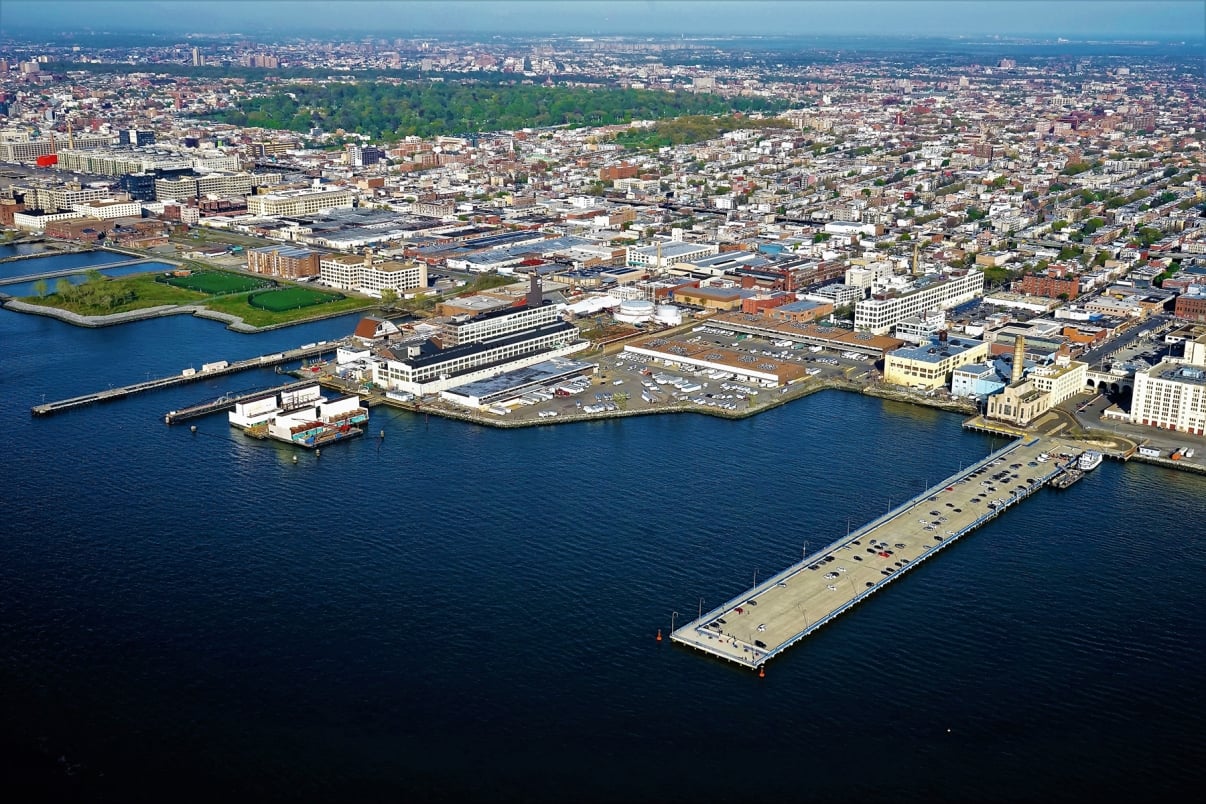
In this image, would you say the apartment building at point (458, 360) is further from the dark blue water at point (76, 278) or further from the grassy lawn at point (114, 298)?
the dark blue water at point (76, 278)

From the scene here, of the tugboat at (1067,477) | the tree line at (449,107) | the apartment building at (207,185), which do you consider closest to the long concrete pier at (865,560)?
the tugboat at (1067,477)

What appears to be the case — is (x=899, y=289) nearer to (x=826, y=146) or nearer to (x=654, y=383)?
(x=654, y=383)

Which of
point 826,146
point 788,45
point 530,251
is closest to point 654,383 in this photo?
point 530,251

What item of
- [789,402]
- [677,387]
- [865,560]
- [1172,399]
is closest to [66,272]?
[677,387]

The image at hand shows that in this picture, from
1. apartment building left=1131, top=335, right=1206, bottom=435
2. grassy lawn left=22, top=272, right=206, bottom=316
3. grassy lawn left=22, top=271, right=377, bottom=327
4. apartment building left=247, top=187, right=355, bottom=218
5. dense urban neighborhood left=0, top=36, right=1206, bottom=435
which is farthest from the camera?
apartment building left=247, top=187, right=355, bottom=218

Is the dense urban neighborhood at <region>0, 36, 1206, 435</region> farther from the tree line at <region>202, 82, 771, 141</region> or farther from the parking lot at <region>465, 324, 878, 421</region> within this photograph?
the tree line at <region>202, 82, 771, 141</region>

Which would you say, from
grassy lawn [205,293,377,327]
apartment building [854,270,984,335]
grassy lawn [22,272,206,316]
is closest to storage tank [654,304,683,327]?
apartment building [854,270,984,335]
